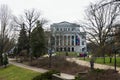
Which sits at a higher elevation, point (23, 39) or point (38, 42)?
point (23, 39)

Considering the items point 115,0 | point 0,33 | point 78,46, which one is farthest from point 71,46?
point 115,0

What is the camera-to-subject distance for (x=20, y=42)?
5897cm

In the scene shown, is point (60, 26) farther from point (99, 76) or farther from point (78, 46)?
point (99, 76)

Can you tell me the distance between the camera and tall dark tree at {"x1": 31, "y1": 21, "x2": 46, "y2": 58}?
4387cm

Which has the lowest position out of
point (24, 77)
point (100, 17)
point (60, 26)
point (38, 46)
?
point (24, 77)

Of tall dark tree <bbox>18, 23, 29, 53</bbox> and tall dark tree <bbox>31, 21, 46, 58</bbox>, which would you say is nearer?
tall dark tree <bbox>31, 21, 46, 58</bbox>

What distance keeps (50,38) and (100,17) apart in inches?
922

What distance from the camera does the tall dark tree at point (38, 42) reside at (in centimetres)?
4387

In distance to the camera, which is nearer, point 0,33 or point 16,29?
point 0,33

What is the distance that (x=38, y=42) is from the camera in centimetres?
4400

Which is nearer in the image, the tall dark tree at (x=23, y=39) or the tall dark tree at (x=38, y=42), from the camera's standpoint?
the tall dark tree at (x=38, y=42)

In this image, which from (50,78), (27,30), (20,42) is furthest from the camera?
(20,42)

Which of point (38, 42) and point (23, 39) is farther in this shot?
point (23, 39)

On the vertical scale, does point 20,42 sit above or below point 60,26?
below
